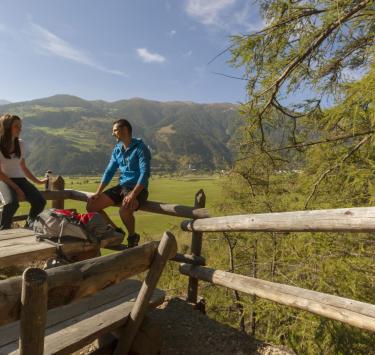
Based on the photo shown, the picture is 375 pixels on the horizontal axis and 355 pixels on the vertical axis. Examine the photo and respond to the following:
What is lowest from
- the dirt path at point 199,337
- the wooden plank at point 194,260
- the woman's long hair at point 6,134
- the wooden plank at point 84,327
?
the dirt path at point 199,337

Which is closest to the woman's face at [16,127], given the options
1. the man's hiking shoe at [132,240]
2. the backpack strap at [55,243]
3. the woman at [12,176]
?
the woman at [12,176]

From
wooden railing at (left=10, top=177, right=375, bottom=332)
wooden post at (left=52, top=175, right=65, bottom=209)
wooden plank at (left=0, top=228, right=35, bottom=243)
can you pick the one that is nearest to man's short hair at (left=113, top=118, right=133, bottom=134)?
wooden railing at (left=10, top=177, right=375, bottom=332)

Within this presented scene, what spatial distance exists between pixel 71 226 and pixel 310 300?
2.37 meters

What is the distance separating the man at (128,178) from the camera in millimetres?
4637

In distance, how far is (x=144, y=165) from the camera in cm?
465

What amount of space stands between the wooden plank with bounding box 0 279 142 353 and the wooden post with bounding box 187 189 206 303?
1.24m

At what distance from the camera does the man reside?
4.64 metres

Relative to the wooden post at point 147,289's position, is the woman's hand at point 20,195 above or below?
above

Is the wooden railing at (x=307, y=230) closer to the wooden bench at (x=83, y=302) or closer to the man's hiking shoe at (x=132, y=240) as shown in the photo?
the wooden bench at (x=83, y=302)

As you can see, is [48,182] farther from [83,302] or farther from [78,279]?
[78,279]

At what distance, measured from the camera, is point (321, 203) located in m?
5.48

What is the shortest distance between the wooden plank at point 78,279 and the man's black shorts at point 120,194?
2510 millimetres

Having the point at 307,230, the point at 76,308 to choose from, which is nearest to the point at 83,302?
the point at 76,308

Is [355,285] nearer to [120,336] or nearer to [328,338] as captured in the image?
[328,338]
